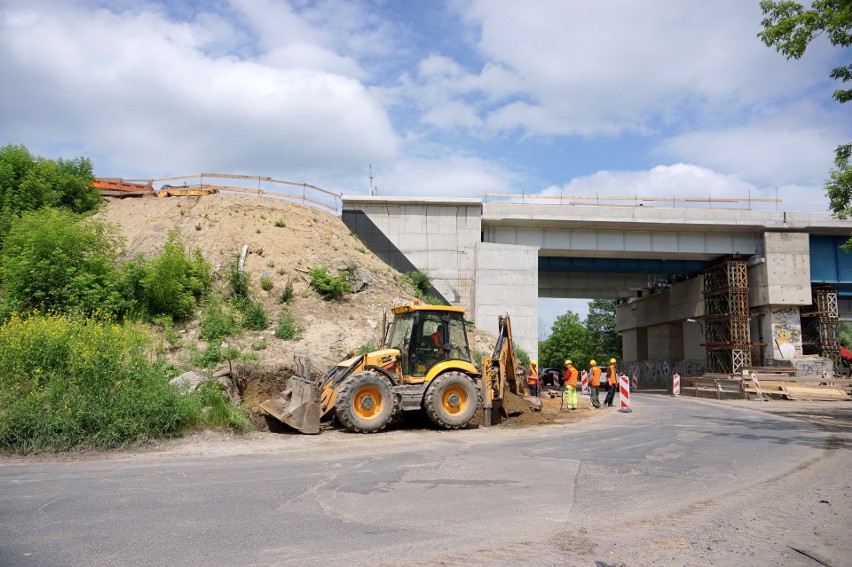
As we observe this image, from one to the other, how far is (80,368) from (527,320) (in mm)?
22346

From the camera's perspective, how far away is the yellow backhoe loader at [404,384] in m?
13.3

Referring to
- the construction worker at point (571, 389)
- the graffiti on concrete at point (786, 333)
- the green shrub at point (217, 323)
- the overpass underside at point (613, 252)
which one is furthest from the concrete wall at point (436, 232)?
the graffiti on concrete at point (786, 333)

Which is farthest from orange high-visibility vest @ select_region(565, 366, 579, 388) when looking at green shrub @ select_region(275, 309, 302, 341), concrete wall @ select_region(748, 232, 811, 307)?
concrete wall @ select_region(748, 232, 811, 307)

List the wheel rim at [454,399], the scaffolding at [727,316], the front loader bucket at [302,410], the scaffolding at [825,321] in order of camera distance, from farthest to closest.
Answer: the scaffolding at [825,321] < the scaffolding at [727,316] < the wheel rim at [454,399] < the front loader bucket at [302,410]

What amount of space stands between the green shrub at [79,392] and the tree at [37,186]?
1478 cm

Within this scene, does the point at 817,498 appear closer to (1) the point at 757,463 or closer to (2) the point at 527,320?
(1) the point at 757,463

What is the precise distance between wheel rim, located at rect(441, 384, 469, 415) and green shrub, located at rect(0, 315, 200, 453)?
17.9ft

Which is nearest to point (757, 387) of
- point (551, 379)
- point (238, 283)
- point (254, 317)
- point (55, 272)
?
point (551, 379)

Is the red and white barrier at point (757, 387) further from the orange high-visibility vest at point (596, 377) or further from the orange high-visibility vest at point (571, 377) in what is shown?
the orange high-visibility vest at point (571, 377)

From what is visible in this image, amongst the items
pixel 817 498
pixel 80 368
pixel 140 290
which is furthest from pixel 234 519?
pixel 140 290

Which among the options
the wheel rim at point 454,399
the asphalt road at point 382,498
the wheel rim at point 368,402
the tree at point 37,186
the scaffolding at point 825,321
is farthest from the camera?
the scaffolding at point 825,321

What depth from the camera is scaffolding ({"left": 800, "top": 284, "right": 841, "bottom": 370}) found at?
119 feet

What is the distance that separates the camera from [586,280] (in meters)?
47.1

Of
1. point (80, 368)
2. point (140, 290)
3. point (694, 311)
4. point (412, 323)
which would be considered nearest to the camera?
point (80, 368)
